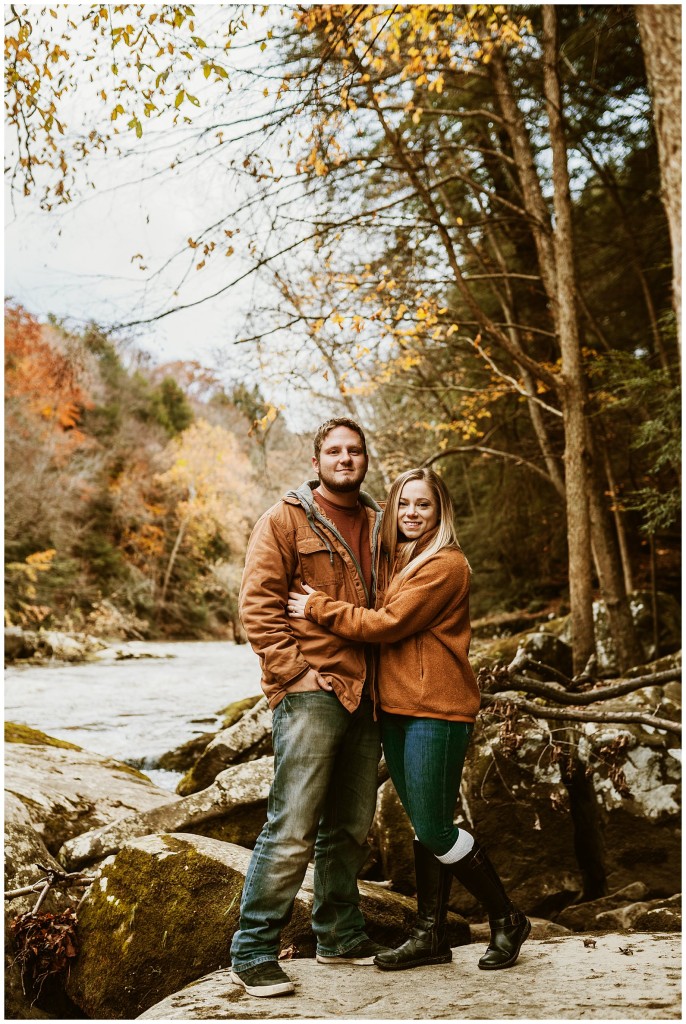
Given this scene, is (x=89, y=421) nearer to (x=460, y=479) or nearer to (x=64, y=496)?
(x=64, y=496)

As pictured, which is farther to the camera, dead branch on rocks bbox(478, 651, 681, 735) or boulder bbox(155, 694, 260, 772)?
boulder bbox(155, 694, 260, 772)

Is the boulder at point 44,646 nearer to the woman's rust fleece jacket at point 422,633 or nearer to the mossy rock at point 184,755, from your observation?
the mossy rock at point 184,755

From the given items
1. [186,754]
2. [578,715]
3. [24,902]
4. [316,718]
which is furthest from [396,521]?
[186,754]

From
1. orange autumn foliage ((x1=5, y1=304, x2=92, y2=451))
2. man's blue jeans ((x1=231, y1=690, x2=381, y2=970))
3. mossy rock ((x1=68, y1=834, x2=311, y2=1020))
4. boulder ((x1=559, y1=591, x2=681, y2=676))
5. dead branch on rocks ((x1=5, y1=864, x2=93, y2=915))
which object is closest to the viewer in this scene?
man's blue jeans ((x1=231, y1=690, x2=381, y2=970))

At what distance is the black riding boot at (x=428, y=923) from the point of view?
3.22m

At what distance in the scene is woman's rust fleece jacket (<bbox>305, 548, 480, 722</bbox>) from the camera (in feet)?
10.3

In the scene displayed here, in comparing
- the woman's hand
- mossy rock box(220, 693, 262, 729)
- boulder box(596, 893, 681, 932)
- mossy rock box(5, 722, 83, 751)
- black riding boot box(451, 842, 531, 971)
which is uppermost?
the woman's hand

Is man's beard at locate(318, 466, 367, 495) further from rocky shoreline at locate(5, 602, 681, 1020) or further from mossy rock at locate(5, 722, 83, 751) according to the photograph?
mossy rock at locate(5, 722, 83, 751)

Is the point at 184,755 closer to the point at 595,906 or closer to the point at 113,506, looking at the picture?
the point at 595,906

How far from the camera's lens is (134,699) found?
516 inches

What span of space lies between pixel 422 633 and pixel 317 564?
577 mm

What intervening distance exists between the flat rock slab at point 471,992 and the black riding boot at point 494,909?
0.06m

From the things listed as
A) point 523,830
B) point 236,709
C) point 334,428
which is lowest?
point 236,709

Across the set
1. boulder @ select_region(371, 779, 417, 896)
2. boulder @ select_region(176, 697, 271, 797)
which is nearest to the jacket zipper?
boulder @ select_region(371, 779, 417, 896)
